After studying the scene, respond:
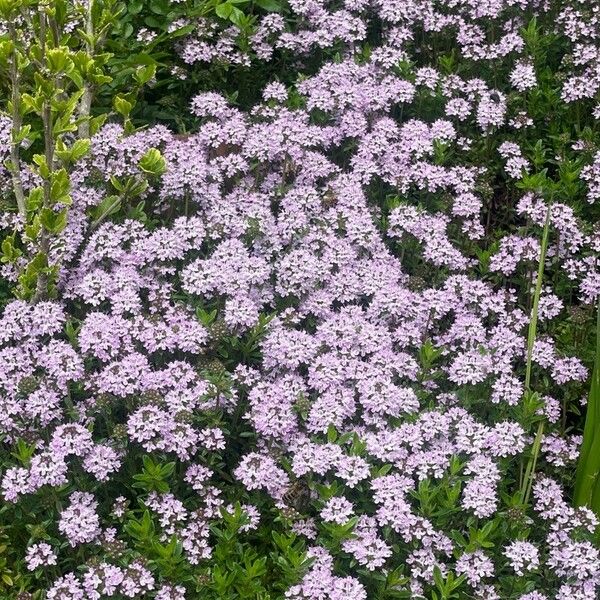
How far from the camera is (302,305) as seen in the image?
5316 millimetres

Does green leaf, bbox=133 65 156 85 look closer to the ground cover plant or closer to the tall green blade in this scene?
the ground cover plant

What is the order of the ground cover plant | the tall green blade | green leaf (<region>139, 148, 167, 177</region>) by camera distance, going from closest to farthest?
the ground cover plant
the tall green blade
green leaf (<region>139, 148, 167, 177</region>)

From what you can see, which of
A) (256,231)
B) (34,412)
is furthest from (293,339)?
(34,412)

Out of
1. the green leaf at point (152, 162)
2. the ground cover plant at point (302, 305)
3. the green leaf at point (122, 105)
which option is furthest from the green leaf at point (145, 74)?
the green leaf at point (152, 162)

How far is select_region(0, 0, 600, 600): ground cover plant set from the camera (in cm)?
448

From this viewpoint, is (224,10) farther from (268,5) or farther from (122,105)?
(122,105)

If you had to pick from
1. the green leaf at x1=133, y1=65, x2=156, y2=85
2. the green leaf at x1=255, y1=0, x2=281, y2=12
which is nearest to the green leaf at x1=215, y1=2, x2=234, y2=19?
the green leaf at x1=255, y1=0, x2=281, y2=12

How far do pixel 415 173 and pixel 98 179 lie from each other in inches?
71.5

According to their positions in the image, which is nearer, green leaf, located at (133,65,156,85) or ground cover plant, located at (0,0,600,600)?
ground cover plant, located at (0,0,600,600)

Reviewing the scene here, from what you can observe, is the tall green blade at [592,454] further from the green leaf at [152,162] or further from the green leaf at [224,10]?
the green leaf at [224,10]

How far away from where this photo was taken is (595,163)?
6.00 m

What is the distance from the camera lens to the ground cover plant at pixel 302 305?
4480mm

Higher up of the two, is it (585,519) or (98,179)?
(98,179)

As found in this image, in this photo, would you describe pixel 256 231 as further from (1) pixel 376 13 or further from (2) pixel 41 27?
(1) pixel 376 13
